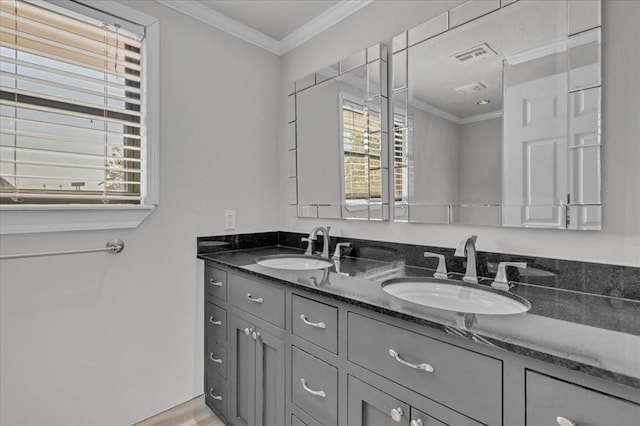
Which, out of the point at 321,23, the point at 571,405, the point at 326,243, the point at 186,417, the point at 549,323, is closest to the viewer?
the point at 571,405

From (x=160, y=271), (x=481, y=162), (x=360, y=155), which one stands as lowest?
(x=160, y=271)

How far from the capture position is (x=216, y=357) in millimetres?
1826

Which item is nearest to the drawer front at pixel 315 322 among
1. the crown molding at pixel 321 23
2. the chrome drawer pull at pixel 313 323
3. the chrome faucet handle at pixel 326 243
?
the chrome drawer pull at pixel 313 323

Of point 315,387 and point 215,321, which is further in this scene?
point 215,321

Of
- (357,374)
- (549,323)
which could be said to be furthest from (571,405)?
(357,374)

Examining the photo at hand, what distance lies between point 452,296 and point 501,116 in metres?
0.73

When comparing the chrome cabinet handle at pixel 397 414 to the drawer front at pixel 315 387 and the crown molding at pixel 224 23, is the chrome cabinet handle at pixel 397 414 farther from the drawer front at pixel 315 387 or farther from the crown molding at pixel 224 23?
the crown molding at pixel 224 23

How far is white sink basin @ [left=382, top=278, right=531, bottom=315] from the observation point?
105 cm

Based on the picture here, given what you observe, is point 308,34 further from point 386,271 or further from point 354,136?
point 386,271

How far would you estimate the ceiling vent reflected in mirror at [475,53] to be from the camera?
1.34 m

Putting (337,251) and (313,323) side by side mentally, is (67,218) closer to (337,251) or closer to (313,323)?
(313,323)

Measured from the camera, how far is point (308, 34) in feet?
6.91

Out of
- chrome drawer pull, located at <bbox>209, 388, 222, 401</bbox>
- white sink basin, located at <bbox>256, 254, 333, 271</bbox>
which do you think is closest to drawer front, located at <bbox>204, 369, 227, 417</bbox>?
A: chrome drawer pull, located at <bbox>209, 388, 222, 401</bbox>

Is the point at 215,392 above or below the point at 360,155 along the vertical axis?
below
